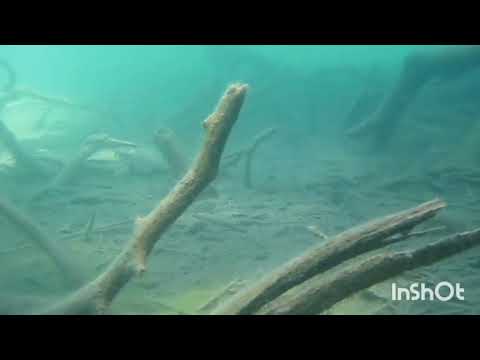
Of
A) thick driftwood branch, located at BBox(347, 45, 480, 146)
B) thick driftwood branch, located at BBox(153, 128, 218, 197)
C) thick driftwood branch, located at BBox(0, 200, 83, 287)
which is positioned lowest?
thick driftwood branch, located at BBox(0, 200, 83, 287)

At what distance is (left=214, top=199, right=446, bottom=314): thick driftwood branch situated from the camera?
11.7 feet

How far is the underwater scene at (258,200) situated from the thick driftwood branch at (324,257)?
1 cm

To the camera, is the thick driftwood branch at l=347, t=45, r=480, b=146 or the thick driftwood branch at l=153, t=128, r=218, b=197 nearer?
the thick driftwood branch at l=153, t=128, r=218, b=197

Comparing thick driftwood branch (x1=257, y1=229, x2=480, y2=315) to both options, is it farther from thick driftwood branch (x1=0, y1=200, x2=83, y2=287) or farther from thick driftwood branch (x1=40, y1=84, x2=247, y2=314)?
thick driftwood branch (x1=0, y1=200, x2=83, y2=287)

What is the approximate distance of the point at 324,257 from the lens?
3.63 meters

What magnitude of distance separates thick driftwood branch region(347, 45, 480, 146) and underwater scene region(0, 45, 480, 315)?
50mm

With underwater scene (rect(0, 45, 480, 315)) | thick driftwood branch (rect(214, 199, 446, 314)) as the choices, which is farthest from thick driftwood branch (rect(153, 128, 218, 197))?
thick driftwood branch (rect(214, 199, 446, 314))

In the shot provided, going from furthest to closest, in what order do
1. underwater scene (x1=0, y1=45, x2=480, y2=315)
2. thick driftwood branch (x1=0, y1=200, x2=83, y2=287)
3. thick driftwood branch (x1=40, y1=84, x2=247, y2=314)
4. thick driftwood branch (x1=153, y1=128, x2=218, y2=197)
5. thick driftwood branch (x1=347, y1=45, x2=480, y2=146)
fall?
thick driftwood branch (x1=347, y1=45, x2=480, y2=146), thick driftwood branch (x1=153, y1=128, x2=218, y2=197), thick driftwood branch (x1=0, y1=200, x2=83, y2=287), underwater scene (x1=0, y1=45, x2=480, y2=315), thick driftwood branch (x1=40, y1=84, x2=247, y2=314)

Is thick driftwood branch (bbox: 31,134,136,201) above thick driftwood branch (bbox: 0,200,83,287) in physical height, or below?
above

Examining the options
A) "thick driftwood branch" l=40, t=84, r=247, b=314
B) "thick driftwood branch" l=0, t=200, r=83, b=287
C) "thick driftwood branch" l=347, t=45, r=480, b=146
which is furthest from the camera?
"thick driftwood branch" l=347, t=45, r=480, b=146

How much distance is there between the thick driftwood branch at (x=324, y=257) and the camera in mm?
3580

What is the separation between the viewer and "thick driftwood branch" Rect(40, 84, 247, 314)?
354 cm

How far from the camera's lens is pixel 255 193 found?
11570 millimetres
